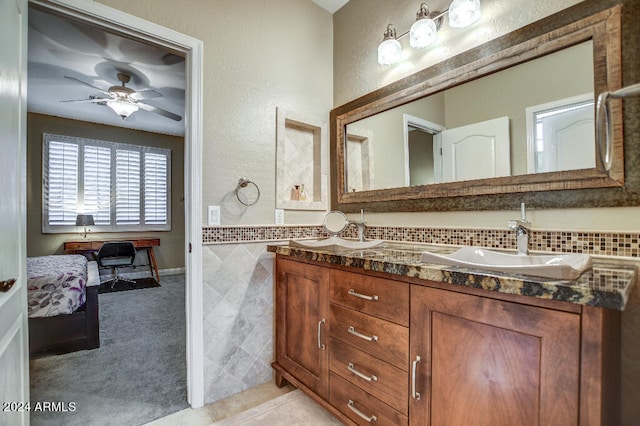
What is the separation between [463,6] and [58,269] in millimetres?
3455

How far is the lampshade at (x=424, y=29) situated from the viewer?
1.61m

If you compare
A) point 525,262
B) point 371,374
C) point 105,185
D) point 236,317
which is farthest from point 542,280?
point 105,185

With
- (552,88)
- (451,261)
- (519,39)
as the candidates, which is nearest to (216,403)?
(451,261)

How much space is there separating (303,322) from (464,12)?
1.83 metres

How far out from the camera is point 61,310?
7.47 feet

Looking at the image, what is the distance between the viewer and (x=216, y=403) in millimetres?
1716

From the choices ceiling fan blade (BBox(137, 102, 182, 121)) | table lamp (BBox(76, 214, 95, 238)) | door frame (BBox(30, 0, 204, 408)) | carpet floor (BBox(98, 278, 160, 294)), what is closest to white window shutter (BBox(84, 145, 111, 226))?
table lamp (BBox(76, 214, 95, 238))

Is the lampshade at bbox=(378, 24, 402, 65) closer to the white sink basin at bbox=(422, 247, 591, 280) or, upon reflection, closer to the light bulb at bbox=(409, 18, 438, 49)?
the light bulb at bbox=(409, 18, 438, 49)

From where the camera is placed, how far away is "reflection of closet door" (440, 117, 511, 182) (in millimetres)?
1428

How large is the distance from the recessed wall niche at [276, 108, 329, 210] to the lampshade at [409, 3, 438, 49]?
2.89 ft

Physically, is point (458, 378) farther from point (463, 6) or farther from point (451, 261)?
point (463, 6)

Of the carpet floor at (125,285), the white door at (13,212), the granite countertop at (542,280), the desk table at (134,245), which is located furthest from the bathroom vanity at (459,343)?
the desk table at (134,245)

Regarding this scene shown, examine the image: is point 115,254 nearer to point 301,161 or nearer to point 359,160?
point 301,161

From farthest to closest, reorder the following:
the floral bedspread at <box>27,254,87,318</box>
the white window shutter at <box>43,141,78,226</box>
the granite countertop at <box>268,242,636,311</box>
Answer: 1. the white window shutter at <box>43,141,78,226</box>
2. the floral bedspread at <box>27,254,87,318</box>
3. the granite countertop at <box>268,242,636,311</box>
